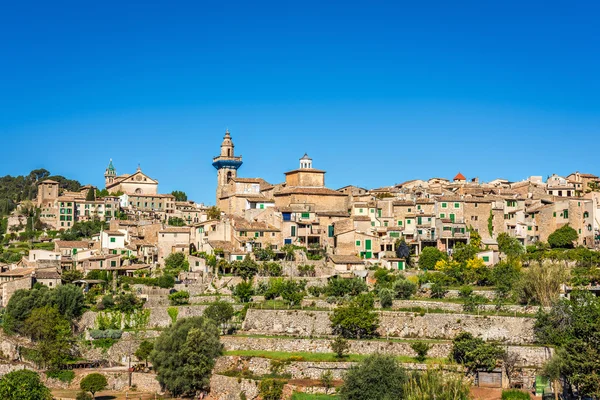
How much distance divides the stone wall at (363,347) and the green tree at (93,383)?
A: 6.82 m

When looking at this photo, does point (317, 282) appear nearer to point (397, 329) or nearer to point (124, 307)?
point (397, 329)

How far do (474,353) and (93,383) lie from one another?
1960cm

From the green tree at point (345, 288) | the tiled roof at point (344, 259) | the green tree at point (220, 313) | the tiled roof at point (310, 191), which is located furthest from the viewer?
the tiled roof at point (310, 191)

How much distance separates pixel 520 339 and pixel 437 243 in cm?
1664

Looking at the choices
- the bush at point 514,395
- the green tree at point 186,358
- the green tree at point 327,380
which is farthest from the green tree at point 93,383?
the bush at point 514,395

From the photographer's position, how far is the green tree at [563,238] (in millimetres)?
60469

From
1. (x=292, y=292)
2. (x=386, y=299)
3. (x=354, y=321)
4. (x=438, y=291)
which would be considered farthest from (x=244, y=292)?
(x=438, y=291)

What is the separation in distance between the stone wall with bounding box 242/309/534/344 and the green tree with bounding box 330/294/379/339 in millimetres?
Answer: 807

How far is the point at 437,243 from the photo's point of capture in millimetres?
61656

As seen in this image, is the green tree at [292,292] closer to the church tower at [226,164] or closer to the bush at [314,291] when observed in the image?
the bush at [314,291]

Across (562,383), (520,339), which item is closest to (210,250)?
(520,339)

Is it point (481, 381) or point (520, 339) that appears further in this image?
point (520, 339)

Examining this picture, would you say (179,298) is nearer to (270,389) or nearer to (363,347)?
(363,347)

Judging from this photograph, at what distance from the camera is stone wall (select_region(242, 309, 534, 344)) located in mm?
46219
